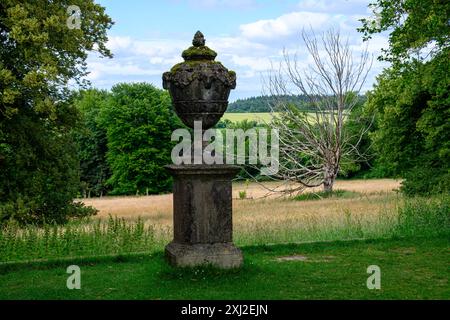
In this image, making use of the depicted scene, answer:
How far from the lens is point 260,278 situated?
322 inches

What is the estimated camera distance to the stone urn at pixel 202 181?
822 centimetres

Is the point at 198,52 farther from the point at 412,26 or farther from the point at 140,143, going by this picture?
the point at 140,143

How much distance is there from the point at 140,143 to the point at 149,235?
131ft

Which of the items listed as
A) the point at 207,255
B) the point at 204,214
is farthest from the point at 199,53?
the point at 207,255

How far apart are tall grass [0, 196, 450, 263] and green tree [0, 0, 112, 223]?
7.20m

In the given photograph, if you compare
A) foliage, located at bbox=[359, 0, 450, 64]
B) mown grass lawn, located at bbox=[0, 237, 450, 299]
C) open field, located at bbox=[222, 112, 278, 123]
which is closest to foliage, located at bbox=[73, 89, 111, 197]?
open field, located at bbox=[222, 112, 278, 123]

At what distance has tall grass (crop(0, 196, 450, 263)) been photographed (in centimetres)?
1056

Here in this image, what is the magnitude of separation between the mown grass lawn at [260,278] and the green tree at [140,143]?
39.8 m
